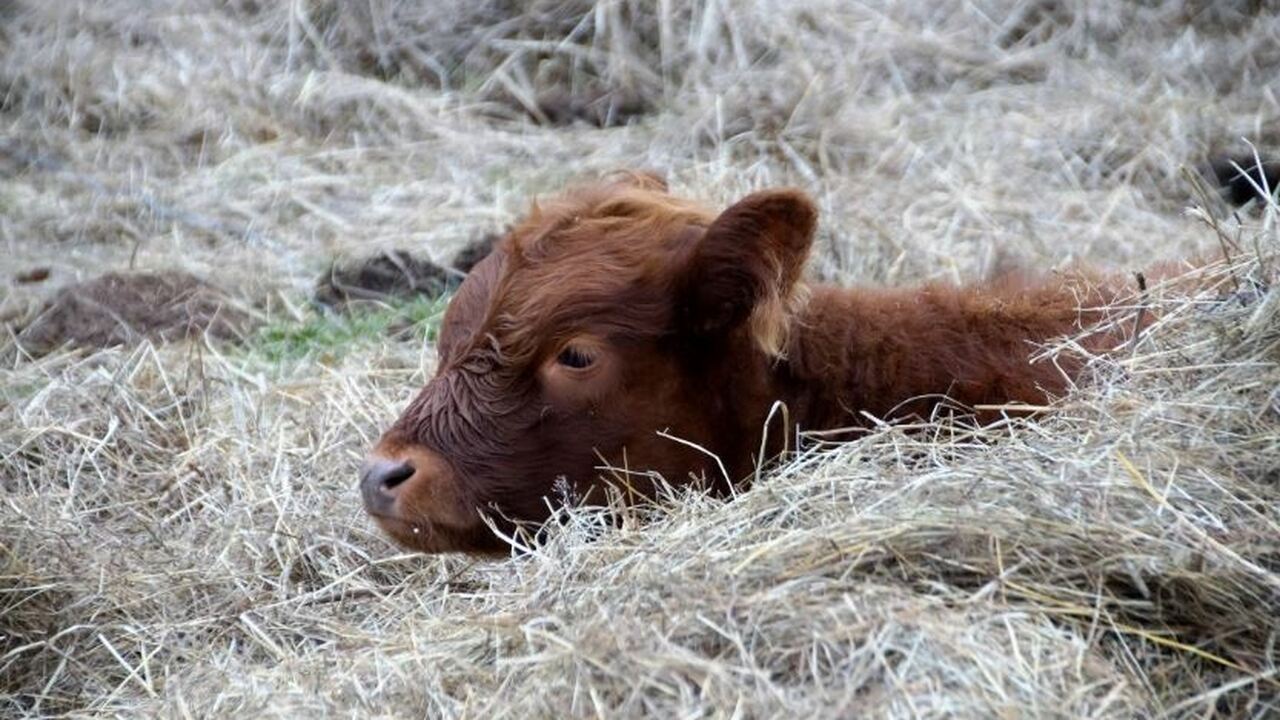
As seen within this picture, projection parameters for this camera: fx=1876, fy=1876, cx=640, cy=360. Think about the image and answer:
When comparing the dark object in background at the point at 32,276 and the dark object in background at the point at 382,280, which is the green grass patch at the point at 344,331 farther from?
the dark object in background at the point at 32,276

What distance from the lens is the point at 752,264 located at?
498 centimetres

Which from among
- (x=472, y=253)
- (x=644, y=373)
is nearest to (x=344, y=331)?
(x=472, y=253)

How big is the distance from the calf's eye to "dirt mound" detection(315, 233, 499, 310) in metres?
3.51

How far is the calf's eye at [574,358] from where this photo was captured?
16.6 feet

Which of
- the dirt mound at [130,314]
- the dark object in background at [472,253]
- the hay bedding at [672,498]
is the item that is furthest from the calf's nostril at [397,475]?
the dark object in background at [472,253]

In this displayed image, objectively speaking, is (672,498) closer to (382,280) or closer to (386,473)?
(386,473)

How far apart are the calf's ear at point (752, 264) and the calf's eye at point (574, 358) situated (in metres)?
0.29

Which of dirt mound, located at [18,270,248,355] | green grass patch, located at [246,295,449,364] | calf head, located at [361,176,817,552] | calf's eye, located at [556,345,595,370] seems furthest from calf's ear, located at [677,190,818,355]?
dirt mound, located at [18,270,248,355]

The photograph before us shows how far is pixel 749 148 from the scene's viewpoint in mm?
9547

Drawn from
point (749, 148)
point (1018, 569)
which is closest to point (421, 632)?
point (1018, 569)

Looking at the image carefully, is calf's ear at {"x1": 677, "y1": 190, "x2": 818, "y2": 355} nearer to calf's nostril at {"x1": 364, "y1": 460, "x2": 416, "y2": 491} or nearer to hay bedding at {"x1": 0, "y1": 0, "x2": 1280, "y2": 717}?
hay bedding at {"x1": 0, "y1": 0, "x2": 1280, "y2": 717}

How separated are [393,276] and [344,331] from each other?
2.01 feet

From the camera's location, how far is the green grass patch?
314 inches

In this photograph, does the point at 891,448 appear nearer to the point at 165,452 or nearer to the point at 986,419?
the point at 986,419
